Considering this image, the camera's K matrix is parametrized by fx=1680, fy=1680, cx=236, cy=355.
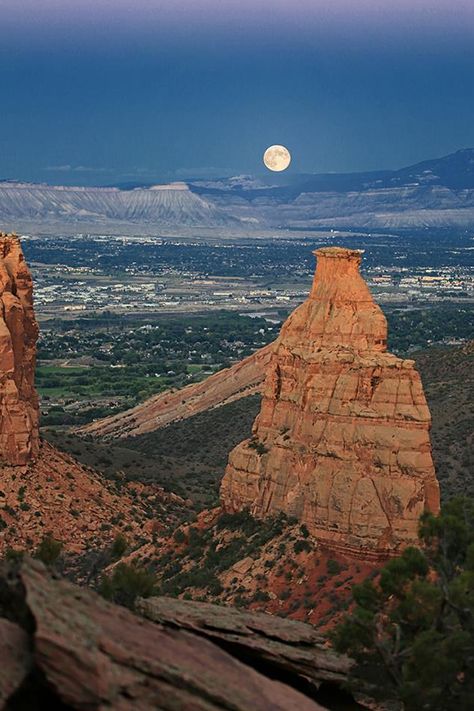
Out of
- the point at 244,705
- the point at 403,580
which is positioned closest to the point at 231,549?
the point at 403,580

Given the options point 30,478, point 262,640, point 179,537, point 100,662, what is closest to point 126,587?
point 262,640

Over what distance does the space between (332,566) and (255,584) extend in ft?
7.09

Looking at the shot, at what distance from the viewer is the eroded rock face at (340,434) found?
141ft

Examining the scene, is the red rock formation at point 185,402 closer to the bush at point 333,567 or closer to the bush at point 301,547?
the bush at point 301,547

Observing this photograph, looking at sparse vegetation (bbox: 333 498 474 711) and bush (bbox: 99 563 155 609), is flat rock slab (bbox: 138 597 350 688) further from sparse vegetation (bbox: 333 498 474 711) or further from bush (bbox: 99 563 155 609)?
sparse vegetation (bbox: 333 498 474 711)

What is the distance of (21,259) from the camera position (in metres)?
60.3

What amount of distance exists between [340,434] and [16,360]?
17445 mm

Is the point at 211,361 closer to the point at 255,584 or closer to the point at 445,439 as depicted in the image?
the point at 445,439

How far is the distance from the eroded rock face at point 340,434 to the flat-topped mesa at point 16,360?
1114 cm

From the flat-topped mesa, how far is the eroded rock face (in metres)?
11.1

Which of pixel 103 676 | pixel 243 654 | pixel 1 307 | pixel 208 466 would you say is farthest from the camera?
pixel 208 466

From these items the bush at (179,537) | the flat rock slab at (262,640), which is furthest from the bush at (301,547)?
the flat rock slab at (262,640)

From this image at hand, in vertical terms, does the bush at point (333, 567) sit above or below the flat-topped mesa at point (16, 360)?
below

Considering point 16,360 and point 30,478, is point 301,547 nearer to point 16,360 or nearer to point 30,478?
point 30,478
